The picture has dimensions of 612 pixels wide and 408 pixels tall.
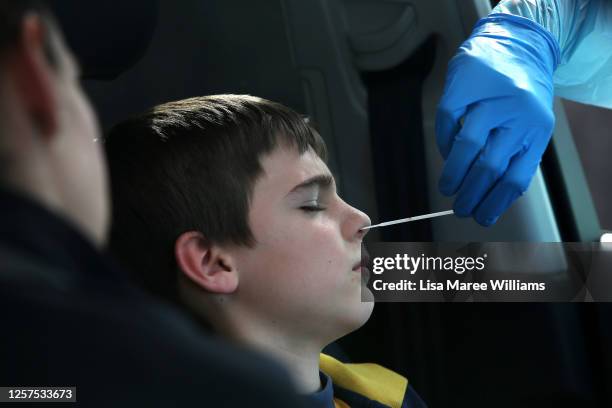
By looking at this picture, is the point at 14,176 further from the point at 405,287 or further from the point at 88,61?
the point at 405,287

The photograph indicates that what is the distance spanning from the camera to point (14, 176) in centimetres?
32

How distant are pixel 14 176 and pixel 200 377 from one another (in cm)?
11

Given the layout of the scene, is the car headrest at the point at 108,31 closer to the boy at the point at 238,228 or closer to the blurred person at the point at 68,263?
the boy at the point at 238,228

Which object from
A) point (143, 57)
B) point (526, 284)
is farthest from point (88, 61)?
point (526, 284)

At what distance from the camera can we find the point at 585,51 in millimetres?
1345

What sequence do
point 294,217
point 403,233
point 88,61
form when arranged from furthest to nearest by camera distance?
point 403,233, point 88,61, point 294,217

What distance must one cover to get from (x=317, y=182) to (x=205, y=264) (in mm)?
165

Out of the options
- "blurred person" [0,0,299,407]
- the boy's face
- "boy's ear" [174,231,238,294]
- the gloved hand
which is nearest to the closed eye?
the boy's face

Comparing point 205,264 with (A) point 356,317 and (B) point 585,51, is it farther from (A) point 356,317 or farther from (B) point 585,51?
(B) point 585,51

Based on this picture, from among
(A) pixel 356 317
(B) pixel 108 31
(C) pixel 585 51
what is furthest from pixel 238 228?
(C) pixel 585 51

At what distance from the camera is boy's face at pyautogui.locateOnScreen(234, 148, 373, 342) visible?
882mm

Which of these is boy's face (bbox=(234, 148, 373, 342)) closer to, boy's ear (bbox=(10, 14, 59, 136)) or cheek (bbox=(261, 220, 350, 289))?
cheek (bbox=(261, 220, 350, 289))

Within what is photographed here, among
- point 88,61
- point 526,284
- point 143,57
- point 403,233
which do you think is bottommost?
point 526,284

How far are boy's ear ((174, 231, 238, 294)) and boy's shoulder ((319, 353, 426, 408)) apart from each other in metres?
0.27
